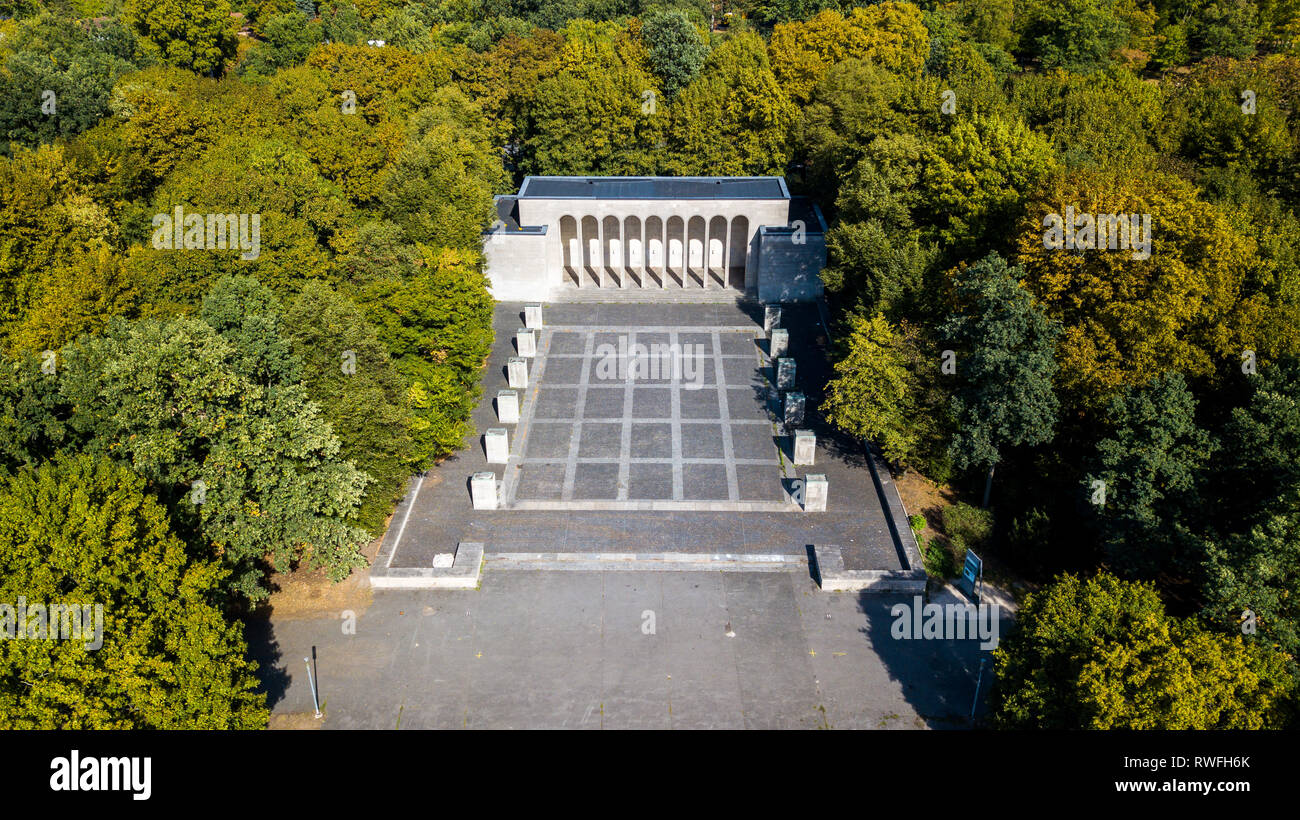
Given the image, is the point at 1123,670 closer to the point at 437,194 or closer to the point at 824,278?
the point at 824,278

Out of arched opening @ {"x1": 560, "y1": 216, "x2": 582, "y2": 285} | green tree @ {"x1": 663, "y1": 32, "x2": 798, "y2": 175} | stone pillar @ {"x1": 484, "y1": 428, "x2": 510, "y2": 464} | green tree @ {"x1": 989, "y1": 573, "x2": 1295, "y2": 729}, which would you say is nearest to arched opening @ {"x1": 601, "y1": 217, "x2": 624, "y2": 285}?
arched opening @ {"x1": 560, "y1": 216, "x2": 582, "y2": 285}

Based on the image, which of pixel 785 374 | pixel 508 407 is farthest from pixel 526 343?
pixel 785 374

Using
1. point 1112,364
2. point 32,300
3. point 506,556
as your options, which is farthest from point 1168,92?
point 32,300

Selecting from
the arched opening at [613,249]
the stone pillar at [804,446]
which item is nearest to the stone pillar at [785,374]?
the stone pillar at [804,446]

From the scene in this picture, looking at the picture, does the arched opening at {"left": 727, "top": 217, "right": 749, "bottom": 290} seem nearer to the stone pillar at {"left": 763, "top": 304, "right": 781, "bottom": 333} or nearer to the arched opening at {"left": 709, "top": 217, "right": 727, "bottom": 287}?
the arched opening at {"left": 709, "top": 217, "right": 727, "bottom": 287}

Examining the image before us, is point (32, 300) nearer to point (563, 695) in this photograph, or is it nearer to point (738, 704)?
point (563, 695)

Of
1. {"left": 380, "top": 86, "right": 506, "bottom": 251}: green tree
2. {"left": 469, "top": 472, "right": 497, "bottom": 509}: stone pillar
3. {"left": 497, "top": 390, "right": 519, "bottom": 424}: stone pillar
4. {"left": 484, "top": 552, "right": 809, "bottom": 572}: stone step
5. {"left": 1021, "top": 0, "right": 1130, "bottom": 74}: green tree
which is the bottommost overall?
{"left": 484, "top": 552, "right": 809, "bottom": 572}: stone step
